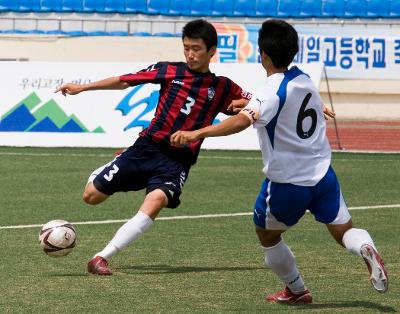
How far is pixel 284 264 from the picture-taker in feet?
23.0

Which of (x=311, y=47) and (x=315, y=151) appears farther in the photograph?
(x=311, y=47)

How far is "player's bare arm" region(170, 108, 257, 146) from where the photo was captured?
636 cm

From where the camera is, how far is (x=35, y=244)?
31.7 feet

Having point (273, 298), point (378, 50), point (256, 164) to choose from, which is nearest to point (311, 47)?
point (378, 50)

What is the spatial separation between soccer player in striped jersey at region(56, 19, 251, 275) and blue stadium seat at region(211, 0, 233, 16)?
2614 centimetres

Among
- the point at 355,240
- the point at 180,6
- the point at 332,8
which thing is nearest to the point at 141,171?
the point at 355,240

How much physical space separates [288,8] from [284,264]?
27820mm

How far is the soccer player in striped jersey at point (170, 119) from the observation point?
841 centimetres

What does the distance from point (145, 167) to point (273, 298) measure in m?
1.87

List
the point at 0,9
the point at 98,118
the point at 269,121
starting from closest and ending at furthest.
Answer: the point at 269,121
the point at 98,118
the point at 0,9

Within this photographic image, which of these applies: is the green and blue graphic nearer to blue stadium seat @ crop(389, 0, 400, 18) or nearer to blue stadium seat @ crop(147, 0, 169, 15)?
blue stadium seat @ crop(147, 0, 169, 15)

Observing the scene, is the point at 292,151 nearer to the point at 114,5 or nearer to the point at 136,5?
the point at 136,5

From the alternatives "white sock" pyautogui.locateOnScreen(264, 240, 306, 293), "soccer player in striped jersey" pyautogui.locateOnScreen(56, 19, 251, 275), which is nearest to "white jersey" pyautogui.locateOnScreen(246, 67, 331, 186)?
"white sock" pyautogui.locateOnScreen(264, 240, 306, 293)

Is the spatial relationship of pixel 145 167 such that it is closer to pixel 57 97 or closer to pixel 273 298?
pixel 273 298
